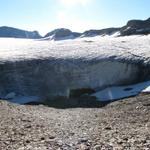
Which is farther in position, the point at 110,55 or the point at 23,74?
the point at 110,55

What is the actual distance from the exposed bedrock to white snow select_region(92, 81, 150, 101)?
2269 mm

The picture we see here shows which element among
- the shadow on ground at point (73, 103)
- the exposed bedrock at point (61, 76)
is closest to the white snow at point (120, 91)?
the shadow on ground at point (73, 103)

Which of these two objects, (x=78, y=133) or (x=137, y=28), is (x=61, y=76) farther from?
(x=137, y=28)

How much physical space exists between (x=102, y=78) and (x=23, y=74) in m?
7.88

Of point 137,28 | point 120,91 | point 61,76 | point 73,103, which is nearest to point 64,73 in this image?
point 61,76

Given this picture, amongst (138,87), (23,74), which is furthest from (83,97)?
(23,74)

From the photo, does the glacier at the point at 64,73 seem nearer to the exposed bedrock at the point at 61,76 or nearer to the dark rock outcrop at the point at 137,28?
the exposed bedrock at the point at 61,76

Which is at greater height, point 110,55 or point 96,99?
point 110,55

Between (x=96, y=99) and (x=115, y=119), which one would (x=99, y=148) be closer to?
(x=115, y=119)

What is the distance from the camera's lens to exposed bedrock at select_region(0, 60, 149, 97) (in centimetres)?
3750

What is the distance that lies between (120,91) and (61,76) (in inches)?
277

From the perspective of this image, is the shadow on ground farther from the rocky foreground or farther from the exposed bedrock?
the rocky foreground

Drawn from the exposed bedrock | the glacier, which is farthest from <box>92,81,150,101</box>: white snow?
the exposed bedrock

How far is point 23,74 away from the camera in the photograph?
39.0 meters
